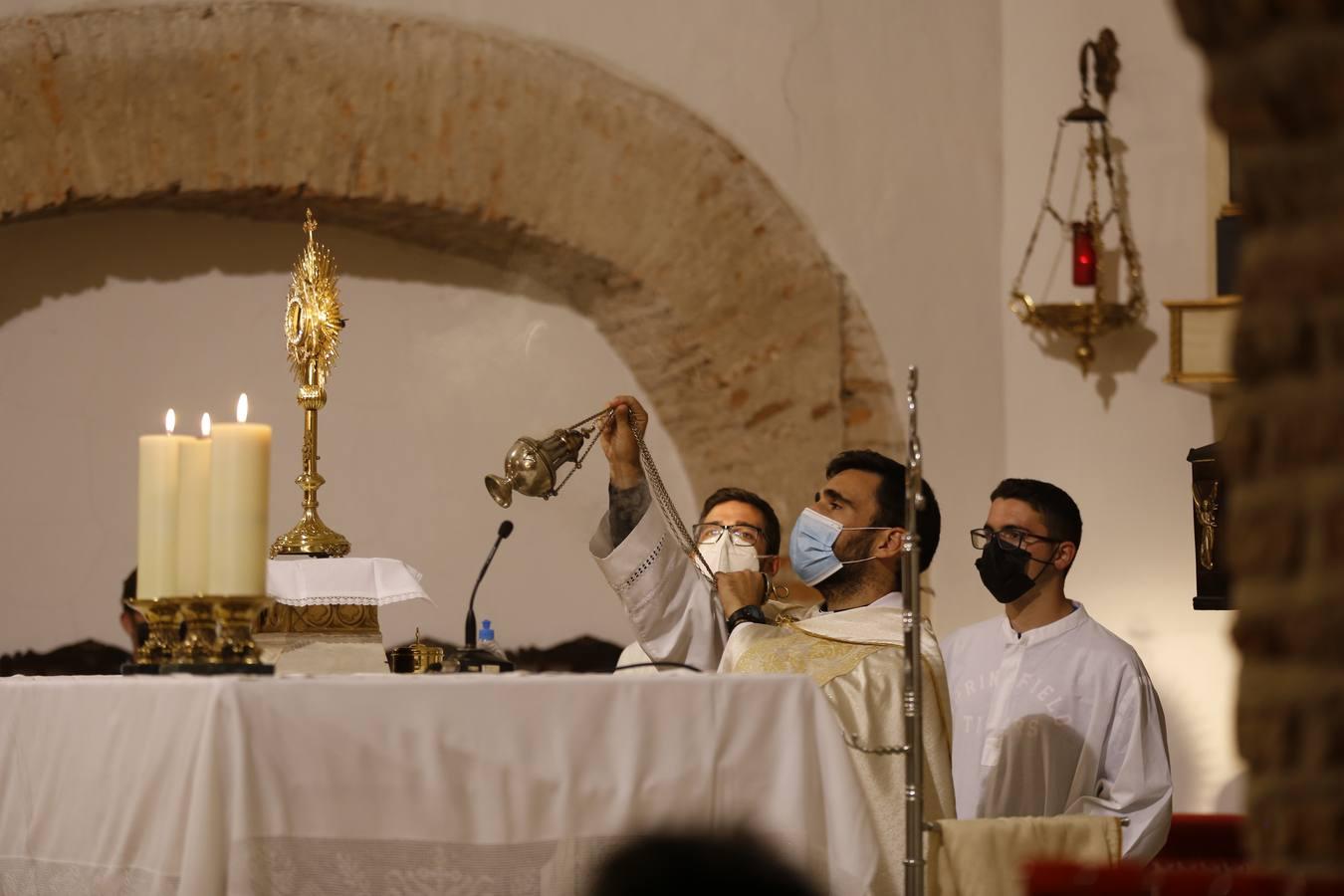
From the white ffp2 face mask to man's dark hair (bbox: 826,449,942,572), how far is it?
0.42m

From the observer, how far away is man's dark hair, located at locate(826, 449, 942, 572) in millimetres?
4277

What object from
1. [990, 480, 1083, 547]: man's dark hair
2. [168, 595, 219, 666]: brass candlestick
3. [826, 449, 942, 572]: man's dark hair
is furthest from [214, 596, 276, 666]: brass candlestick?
[990, 480, 1083, 547]: man's dark hair

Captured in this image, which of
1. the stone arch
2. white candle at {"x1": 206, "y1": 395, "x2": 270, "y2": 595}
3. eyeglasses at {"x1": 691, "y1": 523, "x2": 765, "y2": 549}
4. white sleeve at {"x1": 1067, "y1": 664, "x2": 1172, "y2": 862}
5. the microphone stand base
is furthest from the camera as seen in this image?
the stone arch

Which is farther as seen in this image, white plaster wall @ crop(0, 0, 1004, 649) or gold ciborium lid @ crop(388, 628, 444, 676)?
white plaster wall @ crop(0, 0, 1004, 649)

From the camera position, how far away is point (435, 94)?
250 inches

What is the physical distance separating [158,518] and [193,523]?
50 mm

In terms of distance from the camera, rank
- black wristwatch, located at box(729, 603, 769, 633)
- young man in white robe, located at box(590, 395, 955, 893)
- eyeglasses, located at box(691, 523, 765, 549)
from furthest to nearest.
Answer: eyeglasses, located at box(691, 523, 765, 549), black wristwatch, located at box(729, 603, 769, 633), young man in white robe, located at box(590, 395, 955, 893)

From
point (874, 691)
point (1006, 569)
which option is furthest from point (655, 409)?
point (874, 691)

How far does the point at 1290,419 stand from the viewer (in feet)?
3.93

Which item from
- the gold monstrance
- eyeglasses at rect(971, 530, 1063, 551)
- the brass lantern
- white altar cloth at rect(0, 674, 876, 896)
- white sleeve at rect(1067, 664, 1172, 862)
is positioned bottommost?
white sleeve at rect(1067, 664, 1172, 862)

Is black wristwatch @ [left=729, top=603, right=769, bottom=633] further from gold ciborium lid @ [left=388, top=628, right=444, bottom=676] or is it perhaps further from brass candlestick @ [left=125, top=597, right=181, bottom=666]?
brass candlestick @ [left=125, top=597, right=181, bottom=666]

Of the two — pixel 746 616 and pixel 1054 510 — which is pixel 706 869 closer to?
pixel 746 616

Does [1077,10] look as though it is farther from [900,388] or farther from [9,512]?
[9,512]

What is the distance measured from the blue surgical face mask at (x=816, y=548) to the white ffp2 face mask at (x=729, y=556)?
0.52 meters
